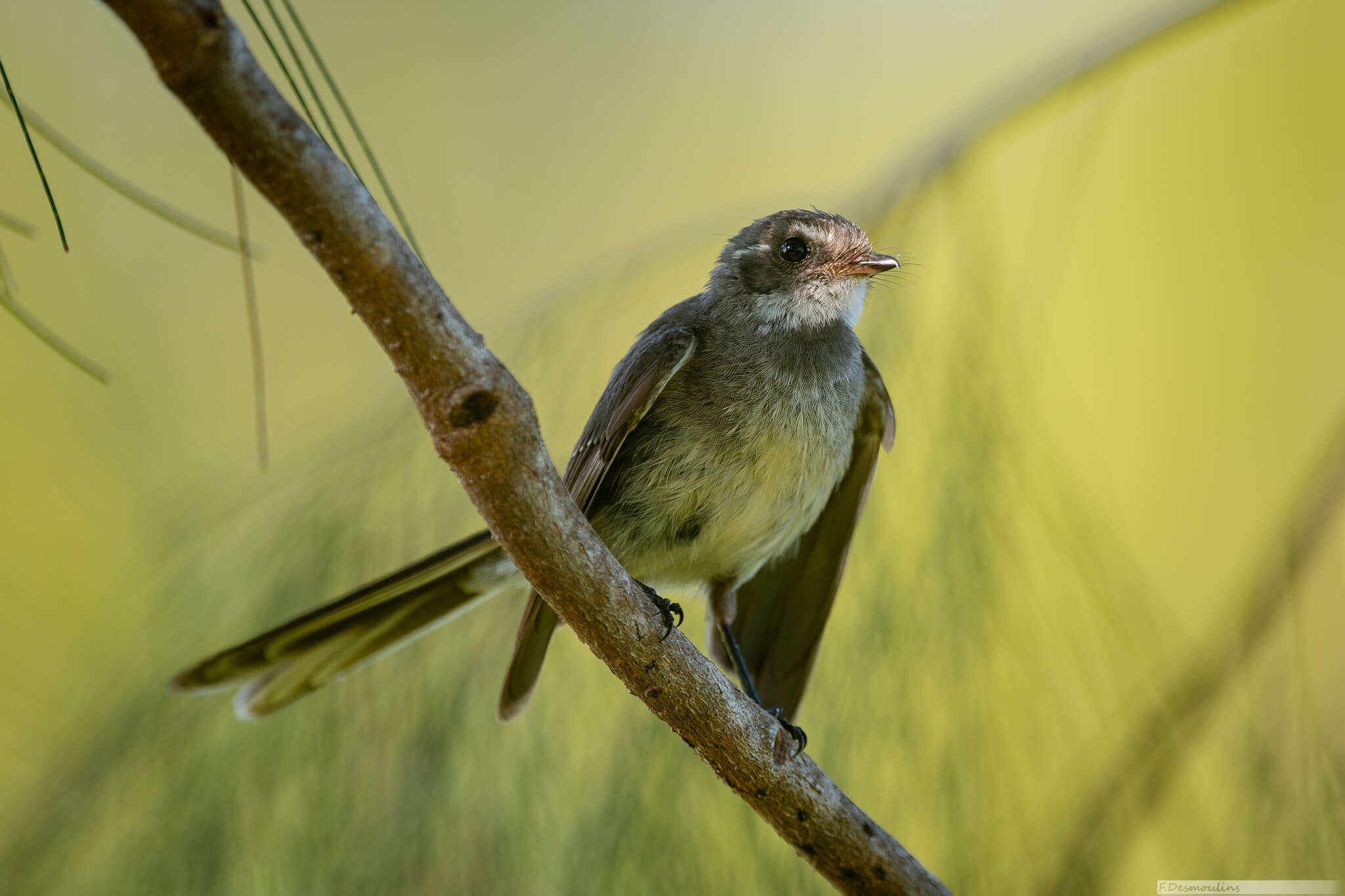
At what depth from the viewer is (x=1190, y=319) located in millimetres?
3850

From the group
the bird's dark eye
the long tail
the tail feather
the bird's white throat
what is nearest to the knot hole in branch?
the tail feather

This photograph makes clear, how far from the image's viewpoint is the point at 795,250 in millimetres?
3270

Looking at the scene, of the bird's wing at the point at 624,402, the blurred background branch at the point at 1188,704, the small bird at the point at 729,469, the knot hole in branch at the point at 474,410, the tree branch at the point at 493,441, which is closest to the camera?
the tree branch at the point at 493,441

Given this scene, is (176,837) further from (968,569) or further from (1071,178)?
(1071,178)

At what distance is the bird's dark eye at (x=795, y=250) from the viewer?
3262mm

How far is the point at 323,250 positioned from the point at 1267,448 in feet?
10.7

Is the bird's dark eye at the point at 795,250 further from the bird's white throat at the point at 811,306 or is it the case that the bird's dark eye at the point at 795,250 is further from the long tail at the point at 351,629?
the long tail at the point at 351,629

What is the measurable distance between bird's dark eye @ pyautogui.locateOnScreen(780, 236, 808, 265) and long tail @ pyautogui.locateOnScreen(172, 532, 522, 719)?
3.99 feet

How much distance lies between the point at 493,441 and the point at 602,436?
130 centimetres

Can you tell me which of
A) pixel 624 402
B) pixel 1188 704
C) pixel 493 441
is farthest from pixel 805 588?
pixel 493 441

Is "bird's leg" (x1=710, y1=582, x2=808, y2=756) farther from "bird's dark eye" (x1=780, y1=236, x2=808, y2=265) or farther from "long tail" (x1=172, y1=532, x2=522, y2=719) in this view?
"bird's dark eye" (x1=780, y1=236, x2=808, y2=265)

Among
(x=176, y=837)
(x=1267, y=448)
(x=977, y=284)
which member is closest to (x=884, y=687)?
(x=977, y=284)

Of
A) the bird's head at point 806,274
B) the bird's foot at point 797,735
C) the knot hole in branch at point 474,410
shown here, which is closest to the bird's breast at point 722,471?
the bird's head at point 806,274

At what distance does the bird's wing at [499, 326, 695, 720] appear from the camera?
2.58 meters
